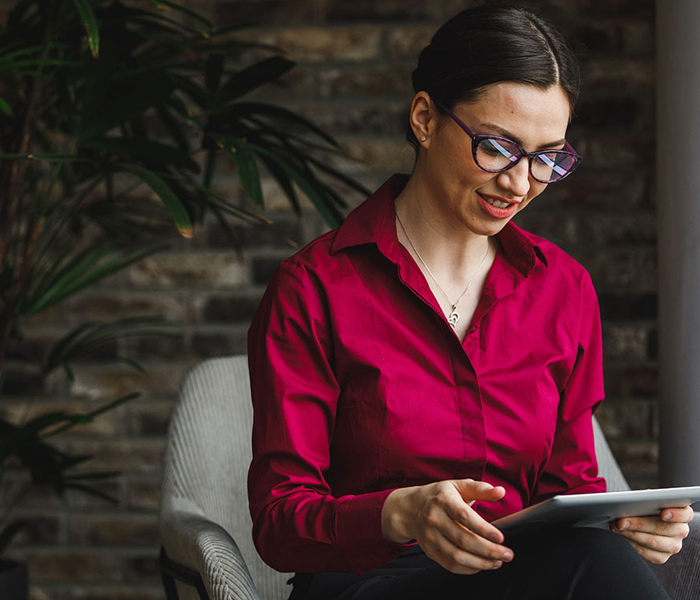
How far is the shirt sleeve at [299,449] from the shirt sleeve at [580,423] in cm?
38

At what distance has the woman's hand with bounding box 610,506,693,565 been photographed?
1010 mm

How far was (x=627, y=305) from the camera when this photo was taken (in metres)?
2.24

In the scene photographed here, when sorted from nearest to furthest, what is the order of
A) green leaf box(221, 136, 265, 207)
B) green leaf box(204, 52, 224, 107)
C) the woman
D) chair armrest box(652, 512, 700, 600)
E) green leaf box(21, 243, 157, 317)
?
the woman, chair armrest box(652, 512, 700, 600), green leaf box(221, 136, 265, 207), green leaf box(204, 52, 224, 107), green leaf box(21, 243, 157, 317)

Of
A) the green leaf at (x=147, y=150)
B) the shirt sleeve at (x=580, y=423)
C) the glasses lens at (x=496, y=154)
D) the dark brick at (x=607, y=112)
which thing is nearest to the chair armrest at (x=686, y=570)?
the shirt sleeve at (x=580, y=423)

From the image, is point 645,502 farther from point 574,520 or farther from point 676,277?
point 676,277

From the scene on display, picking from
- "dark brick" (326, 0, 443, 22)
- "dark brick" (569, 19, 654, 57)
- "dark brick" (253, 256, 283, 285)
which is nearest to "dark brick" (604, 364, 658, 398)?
"dark brick" (569, 19, 654, 57)

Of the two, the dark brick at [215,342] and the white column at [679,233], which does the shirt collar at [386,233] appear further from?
the dark brick at [215,342]

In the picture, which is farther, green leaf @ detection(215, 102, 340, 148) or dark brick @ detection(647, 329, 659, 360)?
dark brick @ detection(647, 329, 659, 360)

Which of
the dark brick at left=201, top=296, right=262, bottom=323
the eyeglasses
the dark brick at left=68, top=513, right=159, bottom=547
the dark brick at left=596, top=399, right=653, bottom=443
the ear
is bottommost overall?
the dark brick at left=68, top=513, right=159, bottom=547

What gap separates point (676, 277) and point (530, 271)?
377 mm

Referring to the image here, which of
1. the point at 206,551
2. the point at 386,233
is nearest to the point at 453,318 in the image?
the point at 386,233

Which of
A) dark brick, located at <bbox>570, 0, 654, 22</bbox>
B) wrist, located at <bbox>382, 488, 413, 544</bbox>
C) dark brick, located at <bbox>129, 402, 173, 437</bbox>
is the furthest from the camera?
dark brick, located at <bbox>129, 402, 173, 437</bbox>

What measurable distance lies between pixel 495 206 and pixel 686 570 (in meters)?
0.64

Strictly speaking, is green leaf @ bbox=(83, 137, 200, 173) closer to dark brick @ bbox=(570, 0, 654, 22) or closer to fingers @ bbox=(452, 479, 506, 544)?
fingers @ bbox=(452, 479, 506, 544)
